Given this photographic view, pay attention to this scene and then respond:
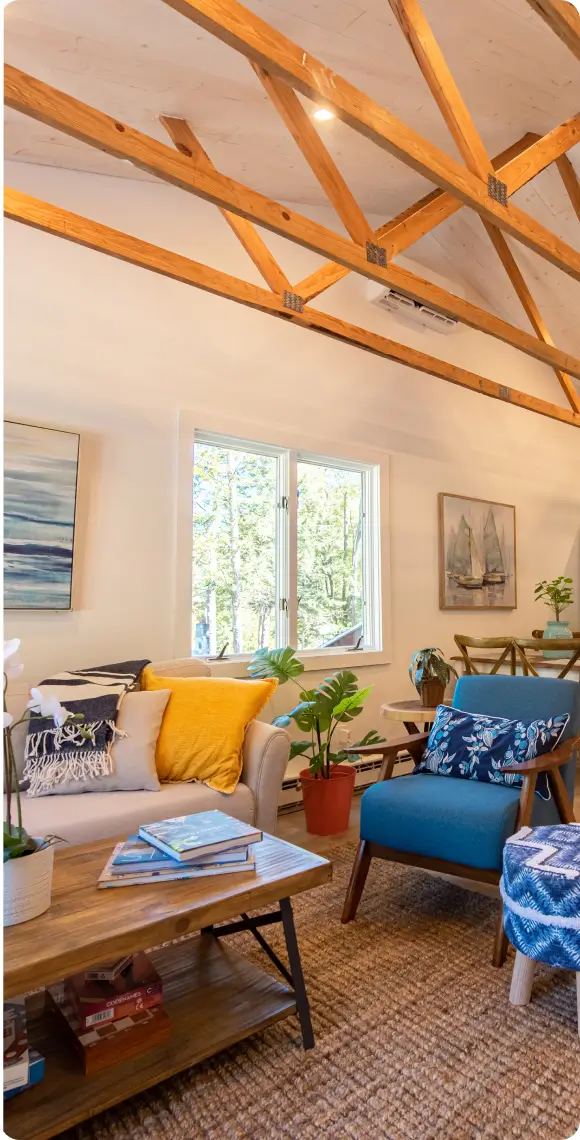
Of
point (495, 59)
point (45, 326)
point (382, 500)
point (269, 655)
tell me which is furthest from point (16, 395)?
point (495, 59)

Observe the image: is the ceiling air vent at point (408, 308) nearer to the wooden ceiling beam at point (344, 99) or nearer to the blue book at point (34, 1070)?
the wooden ceiling beam at point (344, 99)

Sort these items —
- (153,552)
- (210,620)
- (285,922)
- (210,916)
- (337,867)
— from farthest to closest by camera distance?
1. (210,620)
2. (153,552)
3. (337,867)
4. (285,922)
5. (210,916)

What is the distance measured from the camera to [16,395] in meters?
3.21

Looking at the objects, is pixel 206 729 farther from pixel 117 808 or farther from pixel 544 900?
pixel 544 900

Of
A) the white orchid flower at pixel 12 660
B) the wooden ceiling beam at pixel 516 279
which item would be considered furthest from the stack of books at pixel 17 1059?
the wooden ceiling beam at pixel 516 279

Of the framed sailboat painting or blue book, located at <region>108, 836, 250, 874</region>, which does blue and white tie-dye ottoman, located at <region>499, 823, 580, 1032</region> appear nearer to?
blue book, located at <region>108, 836, 250, 874</region>

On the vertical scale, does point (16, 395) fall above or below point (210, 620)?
above

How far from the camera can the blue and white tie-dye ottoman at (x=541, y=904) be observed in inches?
69.5

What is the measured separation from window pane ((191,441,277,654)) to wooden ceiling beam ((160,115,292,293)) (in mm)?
1038

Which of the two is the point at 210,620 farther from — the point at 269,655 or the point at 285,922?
the point at 285,922

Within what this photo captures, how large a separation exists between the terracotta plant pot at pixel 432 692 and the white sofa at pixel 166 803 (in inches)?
43.4

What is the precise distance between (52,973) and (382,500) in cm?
381

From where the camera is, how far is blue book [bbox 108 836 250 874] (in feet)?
5.54

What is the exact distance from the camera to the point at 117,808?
2.44m
